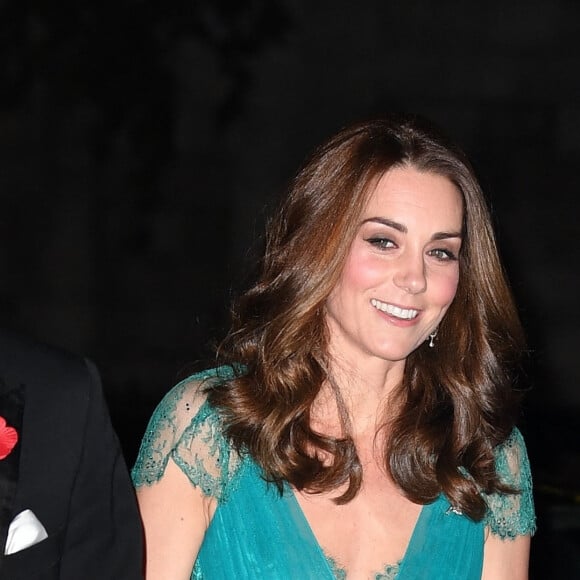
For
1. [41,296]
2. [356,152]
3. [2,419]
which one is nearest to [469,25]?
[41,296]

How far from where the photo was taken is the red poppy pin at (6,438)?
1.94 metres

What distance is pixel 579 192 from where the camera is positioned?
7.26 meters

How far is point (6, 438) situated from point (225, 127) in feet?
17.7

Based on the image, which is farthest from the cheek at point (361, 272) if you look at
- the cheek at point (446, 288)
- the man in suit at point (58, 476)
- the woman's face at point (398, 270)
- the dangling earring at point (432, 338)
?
the man in suit at point (58, 476)

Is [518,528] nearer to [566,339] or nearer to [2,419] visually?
[2,419]

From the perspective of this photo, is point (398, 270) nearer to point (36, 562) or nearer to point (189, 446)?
point (189, 446)

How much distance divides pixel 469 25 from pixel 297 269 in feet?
14.2

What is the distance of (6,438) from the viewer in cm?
195

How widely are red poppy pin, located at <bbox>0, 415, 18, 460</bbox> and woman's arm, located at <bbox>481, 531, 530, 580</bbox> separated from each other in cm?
179

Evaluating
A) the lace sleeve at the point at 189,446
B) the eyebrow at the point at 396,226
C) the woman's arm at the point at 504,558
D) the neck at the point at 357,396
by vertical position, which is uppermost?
the eyebrow at the point at 396,226

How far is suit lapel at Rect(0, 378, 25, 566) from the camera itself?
1929mm

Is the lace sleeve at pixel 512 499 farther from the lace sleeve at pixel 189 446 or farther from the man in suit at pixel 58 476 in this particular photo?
the man in suit at pixel 58 476

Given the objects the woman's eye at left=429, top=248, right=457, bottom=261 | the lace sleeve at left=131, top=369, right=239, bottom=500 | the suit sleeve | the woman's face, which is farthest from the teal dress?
the suit sleeve

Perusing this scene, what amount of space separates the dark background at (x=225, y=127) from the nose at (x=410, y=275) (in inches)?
156
